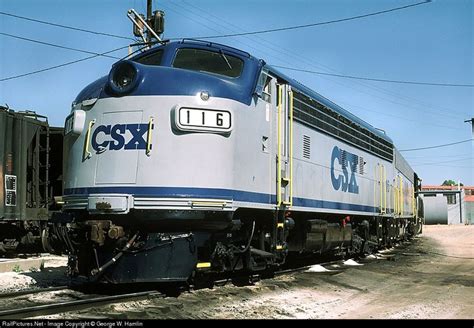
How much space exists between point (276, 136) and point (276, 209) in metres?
1.17

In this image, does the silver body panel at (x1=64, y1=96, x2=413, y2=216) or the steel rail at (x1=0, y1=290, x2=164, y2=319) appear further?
the silver body panel at (x1=64, y1=96, x2=413, y2=216)

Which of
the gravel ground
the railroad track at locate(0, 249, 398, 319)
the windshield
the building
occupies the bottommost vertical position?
the gravel ground

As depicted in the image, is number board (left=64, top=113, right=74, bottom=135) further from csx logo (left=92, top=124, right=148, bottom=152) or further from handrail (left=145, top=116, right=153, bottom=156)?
handrail (left=145, top=116, right=153, bottom=156)

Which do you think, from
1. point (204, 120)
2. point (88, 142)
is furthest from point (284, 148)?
point (88, 142)

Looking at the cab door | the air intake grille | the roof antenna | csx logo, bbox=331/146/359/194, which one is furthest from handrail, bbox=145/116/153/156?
the roof antenna

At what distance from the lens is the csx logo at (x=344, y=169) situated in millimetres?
11133

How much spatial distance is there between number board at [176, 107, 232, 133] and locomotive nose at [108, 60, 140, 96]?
2.67 feet

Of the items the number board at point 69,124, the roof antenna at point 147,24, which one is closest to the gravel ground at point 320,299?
the number board at point 69,124

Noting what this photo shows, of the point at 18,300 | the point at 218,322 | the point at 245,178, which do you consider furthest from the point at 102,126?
the point at 218,322

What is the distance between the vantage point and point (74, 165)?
24.3 ft

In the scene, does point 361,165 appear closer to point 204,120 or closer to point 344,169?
point 344,169

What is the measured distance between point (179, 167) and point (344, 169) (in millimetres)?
6050

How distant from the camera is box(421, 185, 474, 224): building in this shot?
185 ft

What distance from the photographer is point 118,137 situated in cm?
689
